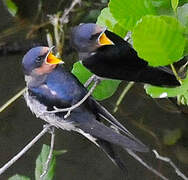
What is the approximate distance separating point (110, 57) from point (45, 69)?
0.17m

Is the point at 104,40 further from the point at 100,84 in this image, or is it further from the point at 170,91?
the point at 170,91

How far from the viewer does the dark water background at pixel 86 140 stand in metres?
2.19

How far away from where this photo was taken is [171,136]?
229 centimetres

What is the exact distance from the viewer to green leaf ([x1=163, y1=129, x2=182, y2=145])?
227 cm

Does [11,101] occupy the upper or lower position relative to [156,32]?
lower

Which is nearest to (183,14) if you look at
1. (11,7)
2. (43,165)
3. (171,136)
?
(43,165)

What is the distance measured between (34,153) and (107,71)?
84 centimetres

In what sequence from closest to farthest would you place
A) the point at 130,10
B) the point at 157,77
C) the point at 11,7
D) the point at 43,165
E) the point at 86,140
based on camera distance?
1. the point at 130,10
2. the point at 157,77
3. the point at 43,165
4. the point at 86,140
5. the point at 11,7

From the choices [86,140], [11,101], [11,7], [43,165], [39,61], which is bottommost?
[86,140]

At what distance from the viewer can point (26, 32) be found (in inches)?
106

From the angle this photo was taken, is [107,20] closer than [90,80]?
Yes

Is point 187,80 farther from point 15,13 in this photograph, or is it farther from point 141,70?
point 15,13

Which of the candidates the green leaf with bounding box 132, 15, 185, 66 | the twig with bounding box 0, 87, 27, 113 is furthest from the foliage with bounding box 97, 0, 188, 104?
the twig with bounding box 0, 87, 27, 113

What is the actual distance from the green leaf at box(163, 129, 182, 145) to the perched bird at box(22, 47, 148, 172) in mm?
721
